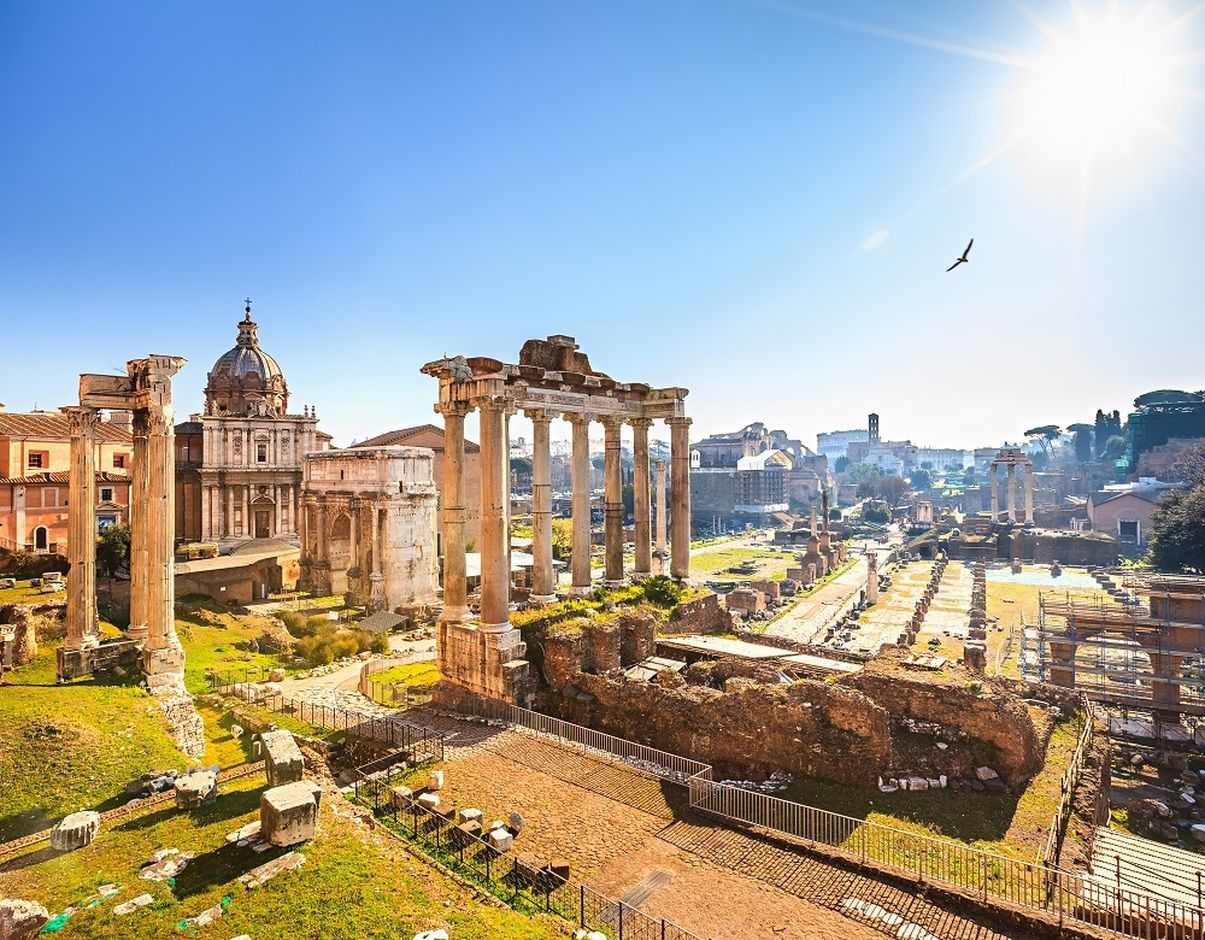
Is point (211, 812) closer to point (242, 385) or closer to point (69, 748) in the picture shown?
A: point (69, 748)

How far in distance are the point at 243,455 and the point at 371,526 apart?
1462 cm

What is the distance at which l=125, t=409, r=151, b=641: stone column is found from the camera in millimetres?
17594

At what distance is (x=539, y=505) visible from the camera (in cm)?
1869

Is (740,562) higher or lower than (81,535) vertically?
lower

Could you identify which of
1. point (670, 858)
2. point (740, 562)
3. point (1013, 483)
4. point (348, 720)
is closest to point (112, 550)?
point (348, 720)

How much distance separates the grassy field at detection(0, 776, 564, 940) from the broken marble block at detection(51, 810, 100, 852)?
0.13m

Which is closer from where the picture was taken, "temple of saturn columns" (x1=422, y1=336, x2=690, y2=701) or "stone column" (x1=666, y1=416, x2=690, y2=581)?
"temple of saturn columns" (x1=422, y1=336, x2=690, y2=701)

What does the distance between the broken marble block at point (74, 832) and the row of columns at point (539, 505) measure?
26.3ft

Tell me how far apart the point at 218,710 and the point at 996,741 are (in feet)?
59.6

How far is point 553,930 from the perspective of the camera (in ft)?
24.8

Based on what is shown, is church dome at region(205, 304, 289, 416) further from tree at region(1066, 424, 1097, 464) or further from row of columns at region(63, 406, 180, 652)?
tree at region(1066, 424, 1097, 464)

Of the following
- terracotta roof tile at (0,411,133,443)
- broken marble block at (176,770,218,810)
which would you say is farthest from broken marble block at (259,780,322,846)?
terracotta roof tile at (0,411,133,443)

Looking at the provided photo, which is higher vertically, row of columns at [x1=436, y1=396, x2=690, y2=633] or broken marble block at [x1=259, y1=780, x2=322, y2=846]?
row of columns at [x1=436, y1=396, x2=690, y2=633]

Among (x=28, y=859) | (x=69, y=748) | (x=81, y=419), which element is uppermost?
(x=81, y=419)
